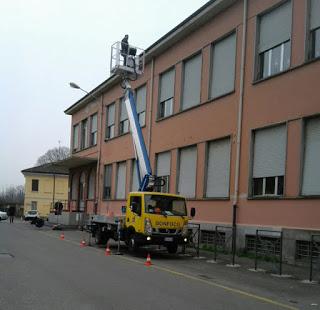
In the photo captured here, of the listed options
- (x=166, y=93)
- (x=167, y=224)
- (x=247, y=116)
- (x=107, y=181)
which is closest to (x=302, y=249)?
(x=167, y=224)

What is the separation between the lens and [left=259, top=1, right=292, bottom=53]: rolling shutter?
18781 mm

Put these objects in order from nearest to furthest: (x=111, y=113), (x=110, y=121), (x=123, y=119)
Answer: (x=123, y=119)
(x=111, y=113)
(x=110, y=121)

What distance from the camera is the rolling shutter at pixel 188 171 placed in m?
24.4

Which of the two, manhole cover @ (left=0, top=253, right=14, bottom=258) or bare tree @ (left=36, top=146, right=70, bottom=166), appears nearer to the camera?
manhole cover @ (left=0, top=253, right=14, bottom=258)

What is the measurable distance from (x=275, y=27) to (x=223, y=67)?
368 cm

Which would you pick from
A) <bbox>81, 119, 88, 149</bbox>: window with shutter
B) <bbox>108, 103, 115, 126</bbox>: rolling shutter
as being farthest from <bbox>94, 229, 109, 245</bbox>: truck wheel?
<bbox>81, 119, 88, 149</bbox>: window with shutter

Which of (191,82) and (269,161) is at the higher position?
(191,82)

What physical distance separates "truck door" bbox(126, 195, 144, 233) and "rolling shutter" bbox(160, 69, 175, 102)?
9611 mm

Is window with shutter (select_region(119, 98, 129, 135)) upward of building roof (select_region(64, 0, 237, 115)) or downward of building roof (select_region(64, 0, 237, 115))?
downward

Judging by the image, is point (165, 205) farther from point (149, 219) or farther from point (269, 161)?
point (269, 161)

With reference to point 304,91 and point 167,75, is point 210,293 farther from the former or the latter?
point 167,75

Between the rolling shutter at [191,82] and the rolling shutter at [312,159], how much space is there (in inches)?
313

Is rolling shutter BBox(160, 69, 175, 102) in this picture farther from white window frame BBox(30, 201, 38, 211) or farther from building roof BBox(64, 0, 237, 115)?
white window frame BBox(30, 201, 38, 211)

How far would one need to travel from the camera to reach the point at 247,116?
66.6 ft
